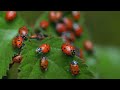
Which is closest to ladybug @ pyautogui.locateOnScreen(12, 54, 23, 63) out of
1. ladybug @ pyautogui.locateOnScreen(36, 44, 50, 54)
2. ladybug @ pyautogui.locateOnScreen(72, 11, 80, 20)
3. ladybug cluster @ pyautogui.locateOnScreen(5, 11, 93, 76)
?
ladybug cluster @ pyautogui.locateOnScreen(5, 11, 93, 76)

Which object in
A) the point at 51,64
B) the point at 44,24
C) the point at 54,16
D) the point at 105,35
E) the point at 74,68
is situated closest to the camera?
the point at 74,68

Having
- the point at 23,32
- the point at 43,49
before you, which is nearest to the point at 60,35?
the point at 23,32

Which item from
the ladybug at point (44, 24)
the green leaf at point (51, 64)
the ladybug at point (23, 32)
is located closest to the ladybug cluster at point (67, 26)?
the ladybug at point (44, 24)

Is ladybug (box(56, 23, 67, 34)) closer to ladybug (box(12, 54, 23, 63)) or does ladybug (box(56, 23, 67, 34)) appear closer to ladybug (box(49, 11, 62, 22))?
ladybug (box(49, 11, 62, 22))

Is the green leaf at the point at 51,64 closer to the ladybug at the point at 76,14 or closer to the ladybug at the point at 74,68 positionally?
the ladybug at the point at 74,68

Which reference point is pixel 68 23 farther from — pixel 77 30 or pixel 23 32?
pixel 23 32

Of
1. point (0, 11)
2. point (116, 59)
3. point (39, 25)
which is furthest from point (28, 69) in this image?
point (116, 59)

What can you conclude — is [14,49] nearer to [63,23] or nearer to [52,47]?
[52,47]

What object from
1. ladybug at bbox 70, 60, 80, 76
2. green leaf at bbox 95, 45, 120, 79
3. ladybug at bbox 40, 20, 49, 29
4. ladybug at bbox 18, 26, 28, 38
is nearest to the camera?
ladybug at bbox 70, 60, 80, 76
